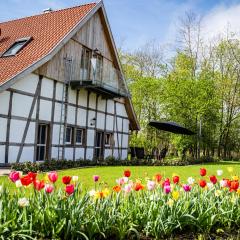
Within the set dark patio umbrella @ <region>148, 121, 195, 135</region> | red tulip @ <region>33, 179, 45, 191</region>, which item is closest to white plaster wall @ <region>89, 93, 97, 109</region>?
dark patio umbrella @ <region>148, 121, 195, 135</region>

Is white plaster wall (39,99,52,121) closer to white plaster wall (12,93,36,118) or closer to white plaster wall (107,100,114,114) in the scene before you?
white plaster wall (12,93,36,118)

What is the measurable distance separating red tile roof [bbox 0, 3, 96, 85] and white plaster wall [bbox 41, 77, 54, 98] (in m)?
0.96

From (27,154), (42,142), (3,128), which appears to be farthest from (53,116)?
(3,128)

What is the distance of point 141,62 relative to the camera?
125 ft

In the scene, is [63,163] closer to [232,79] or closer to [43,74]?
[43,74]

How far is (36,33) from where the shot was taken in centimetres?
1820

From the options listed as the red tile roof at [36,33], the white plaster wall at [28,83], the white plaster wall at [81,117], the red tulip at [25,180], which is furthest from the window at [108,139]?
the red tulip at [25,180]

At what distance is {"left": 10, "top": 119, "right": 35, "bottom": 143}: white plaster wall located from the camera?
14570 millimetres

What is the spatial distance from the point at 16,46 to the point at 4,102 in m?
4.49

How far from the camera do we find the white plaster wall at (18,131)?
47.8ft

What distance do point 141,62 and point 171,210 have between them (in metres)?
34.0

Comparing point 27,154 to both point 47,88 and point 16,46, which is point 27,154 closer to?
point 47,88

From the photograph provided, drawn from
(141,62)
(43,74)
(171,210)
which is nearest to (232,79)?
(141,62)

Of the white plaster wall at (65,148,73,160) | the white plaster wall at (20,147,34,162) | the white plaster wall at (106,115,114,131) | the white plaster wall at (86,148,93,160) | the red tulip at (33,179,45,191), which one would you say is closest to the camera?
the red tulip at (33,179,45,191)
